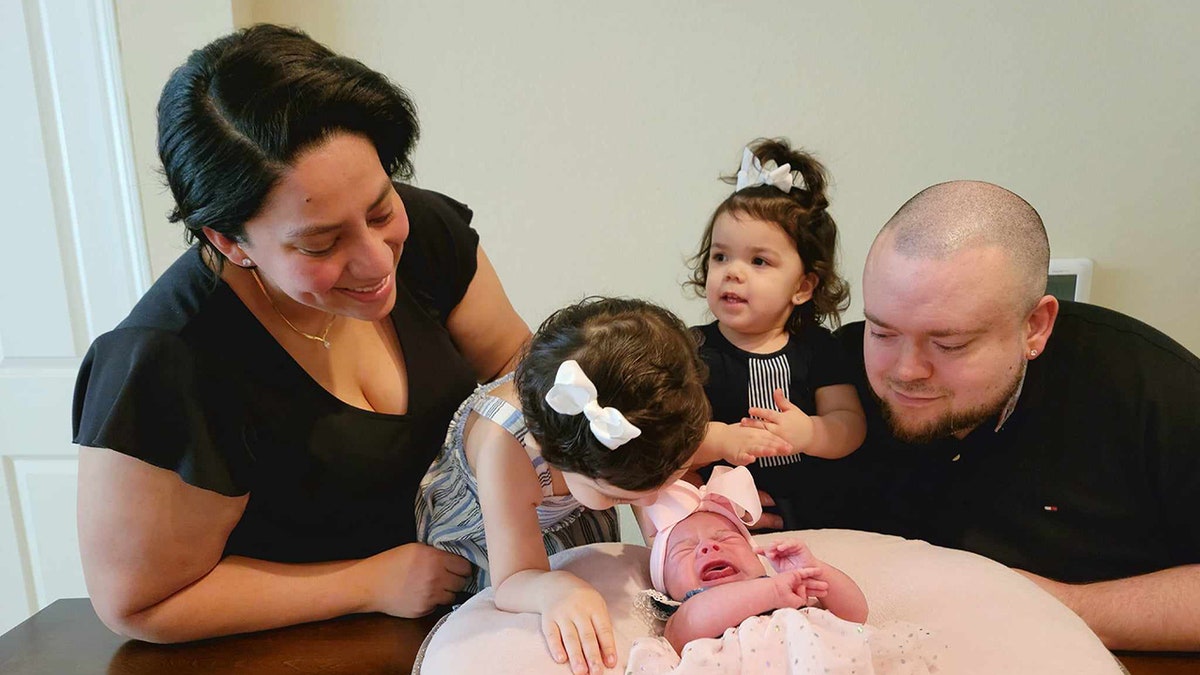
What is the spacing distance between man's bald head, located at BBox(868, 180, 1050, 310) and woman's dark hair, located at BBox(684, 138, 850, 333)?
344 millimetres

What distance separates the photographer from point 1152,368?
1.25 metres

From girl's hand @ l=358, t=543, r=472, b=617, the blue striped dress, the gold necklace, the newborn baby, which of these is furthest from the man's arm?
the gold necklace

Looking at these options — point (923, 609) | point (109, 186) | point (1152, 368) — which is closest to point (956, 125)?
point (1152, 368)

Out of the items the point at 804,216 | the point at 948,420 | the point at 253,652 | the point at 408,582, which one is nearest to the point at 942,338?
the point at 948,420

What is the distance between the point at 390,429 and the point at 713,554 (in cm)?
56

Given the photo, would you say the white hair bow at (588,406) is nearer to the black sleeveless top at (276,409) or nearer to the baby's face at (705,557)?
the baby's face at (705,557)

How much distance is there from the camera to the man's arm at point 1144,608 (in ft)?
3.77

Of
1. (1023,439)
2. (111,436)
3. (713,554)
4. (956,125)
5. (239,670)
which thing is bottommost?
(239,670)

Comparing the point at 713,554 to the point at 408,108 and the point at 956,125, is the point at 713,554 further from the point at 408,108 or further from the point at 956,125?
the point at 956,125

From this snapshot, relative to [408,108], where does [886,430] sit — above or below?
below

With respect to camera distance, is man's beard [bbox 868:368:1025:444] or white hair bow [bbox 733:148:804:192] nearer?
man's beard [bbox 868:368:1025:444]

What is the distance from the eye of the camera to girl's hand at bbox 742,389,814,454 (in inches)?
57.5

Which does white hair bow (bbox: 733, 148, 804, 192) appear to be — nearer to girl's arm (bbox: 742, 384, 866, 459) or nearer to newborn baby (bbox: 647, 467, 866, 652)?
girl's arm (bbox: 742, 384, 866, 459)

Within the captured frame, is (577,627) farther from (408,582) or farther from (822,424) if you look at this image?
(822,424)
